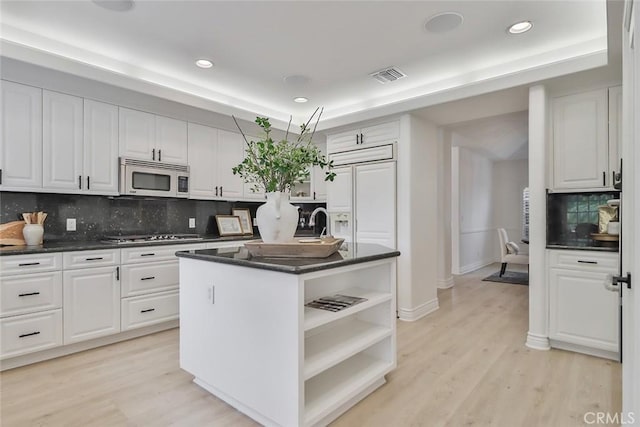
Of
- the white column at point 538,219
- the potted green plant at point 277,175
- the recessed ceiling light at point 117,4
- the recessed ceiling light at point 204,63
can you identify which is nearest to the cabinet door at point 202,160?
the recessed ceiling light at point 204,63

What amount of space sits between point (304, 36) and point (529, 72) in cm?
195

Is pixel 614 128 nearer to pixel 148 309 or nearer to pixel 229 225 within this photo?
pixel 229 225

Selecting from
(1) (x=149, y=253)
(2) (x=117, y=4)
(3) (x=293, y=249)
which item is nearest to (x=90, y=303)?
(1) (x=149, y=253)

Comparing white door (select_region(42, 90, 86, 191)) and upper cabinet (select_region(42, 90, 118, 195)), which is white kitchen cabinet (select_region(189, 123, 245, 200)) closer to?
upper cabinet (select_region(42, 90, 118, 195))

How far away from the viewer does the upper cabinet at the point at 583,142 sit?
2.87 metres

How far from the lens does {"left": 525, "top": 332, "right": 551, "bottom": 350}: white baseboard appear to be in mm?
3002

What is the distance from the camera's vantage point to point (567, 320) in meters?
2.94

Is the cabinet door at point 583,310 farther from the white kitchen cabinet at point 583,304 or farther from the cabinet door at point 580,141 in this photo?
the cabinet door at point 580,141

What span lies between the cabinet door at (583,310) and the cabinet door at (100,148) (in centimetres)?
424

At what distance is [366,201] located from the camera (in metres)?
4.22

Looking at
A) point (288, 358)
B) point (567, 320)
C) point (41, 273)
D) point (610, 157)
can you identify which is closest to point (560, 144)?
point (610, 157)

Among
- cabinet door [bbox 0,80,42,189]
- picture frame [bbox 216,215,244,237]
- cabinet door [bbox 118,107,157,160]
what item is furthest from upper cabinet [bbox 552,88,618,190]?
cabinet door [bbox 0,80,42,189]

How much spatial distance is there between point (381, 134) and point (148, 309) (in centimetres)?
317

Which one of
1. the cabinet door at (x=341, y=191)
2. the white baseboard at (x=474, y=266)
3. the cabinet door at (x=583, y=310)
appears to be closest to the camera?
the cabinet door at (x=583, y=310)
